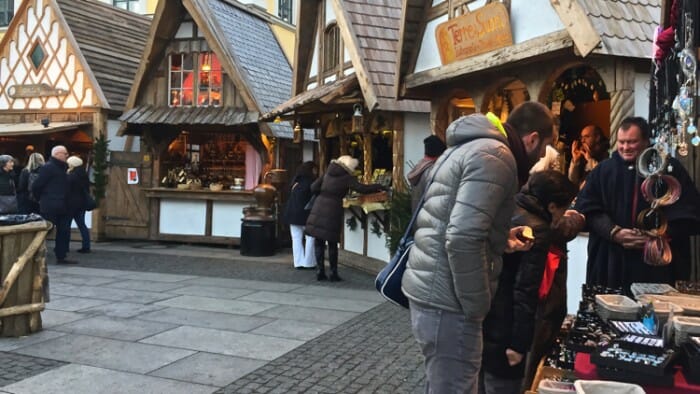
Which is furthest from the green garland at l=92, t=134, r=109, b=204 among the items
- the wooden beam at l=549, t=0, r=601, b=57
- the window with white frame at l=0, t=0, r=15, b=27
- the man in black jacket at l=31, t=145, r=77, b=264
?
the window with white frame at l=0, t=0, r=15, b=27

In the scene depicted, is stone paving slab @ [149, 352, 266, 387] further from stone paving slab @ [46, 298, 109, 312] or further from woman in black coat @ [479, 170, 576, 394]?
stone paving slab @ [46, 298, 109, 312]

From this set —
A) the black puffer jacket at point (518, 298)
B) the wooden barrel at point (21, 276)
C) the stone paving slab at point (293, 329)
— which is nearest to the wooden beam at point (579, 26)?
the black puffer jacket at point (518, 298)

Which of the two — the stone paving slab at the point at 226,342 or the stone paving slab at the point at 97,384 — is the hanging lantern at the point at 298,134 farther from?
the stone paving slab at the point at 97,384

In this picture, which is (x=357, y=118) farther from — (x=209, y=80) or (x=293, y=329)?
(x=209, y=80)

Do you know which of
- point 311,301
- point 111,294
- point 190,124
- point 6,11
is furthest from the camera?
point 6,11

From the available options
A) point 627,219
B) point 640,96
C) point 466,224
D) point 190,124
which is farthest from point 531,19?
point 190,124

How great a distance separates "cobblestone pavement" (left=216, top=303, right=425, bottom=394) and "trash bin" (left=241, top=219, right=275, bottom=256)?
21.5 feet

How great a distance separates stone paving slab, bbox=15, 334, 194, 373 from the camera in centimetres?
A: 539

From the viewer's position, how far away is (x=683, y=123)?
330 cm

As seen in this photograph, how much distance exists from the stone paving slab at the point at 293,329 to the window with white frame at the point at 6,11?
2669 centimetres

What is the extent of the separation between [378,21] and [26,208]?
309 inches

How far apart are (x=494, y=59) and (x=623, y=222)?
394cm

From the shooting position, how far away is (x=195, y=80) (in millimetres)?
14953

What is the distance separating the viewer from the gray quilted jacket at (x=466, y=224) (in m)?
2.56
